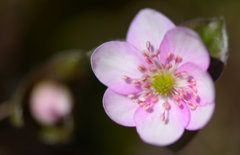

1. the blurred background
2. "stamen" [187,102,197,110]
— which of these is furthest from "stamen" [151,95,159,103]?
the blurred background

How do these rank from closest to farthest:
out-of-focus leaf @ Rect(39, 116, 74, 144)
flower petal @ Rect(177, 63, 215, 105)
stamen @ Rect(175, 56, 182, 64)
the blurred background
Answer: flower petal @ Rect(177, 63, 215, 105), stamen @ Rect(175, 56, 182, 64), out-of-focus leaf @ Rect(39, 116, 74, 144), the blurred background

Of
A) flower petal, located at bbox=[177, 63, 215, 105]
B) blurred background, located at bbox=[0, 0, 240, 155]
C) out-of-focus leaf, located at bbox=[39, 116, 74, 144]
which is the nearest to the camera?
flower petal, located at bbox=[177, 63, 215, 105]

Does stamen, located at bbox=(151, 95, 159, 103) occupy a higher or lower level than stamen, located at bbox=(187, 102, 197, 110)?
lower

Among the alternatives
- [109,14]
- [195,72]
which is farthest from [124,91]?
[109,14]

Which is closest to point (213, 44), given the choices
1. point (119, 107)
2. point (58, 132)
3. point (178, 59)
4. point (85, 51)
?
point (178, 59)

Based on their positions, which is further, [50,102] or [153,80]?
[50,102]

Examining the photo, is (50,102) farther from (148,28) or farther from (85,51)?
(148,28)

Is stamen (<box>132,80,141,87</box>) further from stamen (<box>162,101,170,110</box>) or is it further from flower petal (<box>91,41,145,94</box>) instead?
stamen (<box>162,101,170,110</box>)
